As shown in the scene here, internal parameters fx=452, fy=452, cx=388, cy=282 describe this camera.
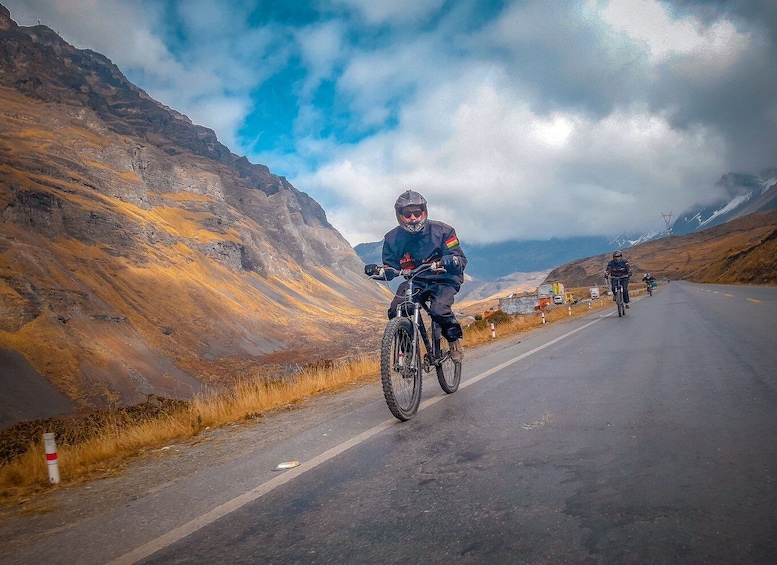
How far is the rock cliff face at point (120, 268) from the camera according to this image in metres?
37.8

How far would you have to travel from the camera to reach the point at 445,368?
6102 millimetres

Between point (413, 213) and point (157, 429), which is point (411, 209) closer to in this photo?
point (413, 213)

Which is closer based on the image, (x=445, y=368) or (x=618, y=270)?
(x=445, y=368)

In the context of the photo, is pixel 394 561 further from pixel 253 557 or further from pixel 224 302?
pixel 224 302

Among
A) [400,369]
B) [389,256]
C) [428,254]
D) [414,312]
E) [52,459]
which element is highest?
[389,256]

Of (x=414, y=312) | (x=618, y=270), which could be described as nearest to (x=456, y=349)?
(x=414, y=312)

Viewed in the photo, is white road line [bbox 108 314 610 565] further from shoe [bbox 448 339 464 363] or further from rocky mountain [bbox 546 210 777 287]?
rocky mountain [bbox 546 210 777 287]

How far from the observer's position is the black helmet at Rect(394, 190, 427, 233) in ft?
19.1

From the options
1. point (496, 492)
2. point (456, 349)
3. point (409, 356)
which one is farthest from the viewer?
point (456, 349)

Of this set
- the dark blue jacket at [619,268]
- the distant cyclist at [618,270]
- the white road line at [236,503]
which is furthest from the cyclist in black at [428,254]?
the dark blue jacket at [619,268]

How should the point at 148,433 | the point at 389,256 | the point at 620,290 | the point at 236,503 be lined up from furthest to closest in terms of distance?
the point at 620,290
the point at 389,256
the point at 148,433
the point at 236,503

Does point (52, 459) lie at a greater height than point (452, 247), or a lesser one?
lesser

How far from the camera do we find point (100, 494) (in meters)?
3.76

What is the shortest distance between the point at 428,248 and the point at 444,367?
1611 mm
